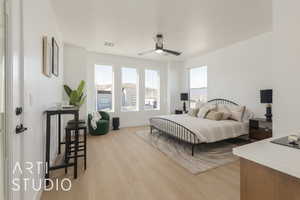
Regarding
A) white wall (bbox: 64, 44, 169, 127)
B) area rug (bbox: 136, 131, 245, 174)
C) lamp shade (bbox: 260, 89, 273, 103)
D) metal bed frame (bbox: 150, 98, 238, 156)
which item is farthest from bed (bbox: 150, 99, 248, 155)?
white wall (bbox: 64, 44, 169, 127)

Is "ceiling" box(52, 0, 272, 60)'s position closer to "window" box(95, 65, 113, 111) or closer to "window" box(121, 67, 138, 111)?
"window" box(95, 65, 113, 111)

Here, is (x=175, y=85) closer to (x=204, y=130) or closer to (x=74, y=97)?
(x=204, y=130)

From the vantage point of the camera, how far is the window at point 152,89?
20.4 ft

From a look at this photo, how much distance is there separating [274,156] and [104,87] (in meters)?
5.22

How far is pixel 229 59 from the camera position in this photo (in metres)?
4.51

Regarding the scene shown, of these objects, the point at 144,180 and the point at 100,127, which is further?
the point at 100,127

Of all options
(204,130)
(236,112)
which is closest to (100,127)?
(204,130)

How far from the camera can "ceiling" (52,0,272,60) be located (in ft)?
7.96

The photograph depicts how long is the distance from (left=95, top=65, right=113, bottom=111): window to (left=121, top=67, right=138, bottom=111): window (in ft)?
1.62

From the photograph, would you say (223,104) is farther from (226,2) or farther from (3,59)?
(3,59)

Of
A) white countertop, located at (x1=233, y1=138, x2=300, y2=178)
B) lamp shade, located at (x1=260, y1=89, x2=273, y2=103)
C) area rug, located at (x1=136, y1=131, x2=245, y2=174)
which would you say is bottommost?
area rug, located at (x1=136, y1=131, x2=245, y2=174)

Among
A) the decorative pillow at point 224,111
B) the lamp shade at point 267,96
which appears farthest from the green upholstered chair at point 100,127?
the lamp shade at point 267,96

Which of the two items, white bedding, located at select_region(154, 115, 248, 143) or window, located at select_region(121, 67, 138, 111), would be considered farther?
window, located at select_region(121, 67, 138, 111)

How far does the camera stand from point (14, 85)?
1154mm
